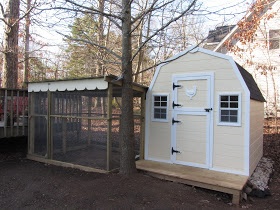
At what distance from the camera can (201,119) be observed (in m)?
5.02

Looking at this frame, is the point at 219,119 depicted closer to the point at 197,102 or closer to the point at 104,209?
the point at 197,102

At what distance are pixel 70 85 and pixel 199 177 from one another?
343cm

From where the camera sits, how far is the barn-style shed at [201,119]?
180 inches

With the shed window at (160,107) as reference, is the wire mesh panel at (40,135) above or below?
below

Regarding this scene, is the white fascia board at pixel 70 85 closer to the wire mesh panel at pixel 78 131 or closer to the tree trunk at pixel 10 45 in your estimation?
the wire mesh panel at pixel 78 131

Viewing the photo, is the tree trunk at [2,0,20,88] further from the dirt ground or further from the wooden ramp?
the wooden ramp

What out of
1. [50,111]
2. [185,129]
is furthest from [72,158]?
[185,129]

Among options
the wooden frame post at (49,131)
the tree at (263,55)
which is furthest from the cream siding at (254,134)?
the tree at (263,55)

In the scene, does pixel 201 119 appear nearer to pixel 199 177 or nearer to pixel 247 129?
pixel 247 129

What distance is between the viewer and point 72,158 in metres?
5.80

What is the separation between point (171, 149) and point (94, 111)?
106 inches

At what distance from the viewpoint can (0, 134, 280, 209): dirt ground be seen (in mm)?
3617

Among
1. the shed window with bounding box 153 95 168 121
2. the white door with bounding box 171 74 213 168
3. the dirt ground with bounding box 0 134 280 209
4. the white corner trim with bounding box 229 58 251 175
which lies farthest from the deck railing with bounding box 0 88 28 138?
the white corner trim with bounding box 229 58 251 175

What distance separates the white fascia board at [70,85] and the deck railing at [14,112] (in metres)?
0.61
